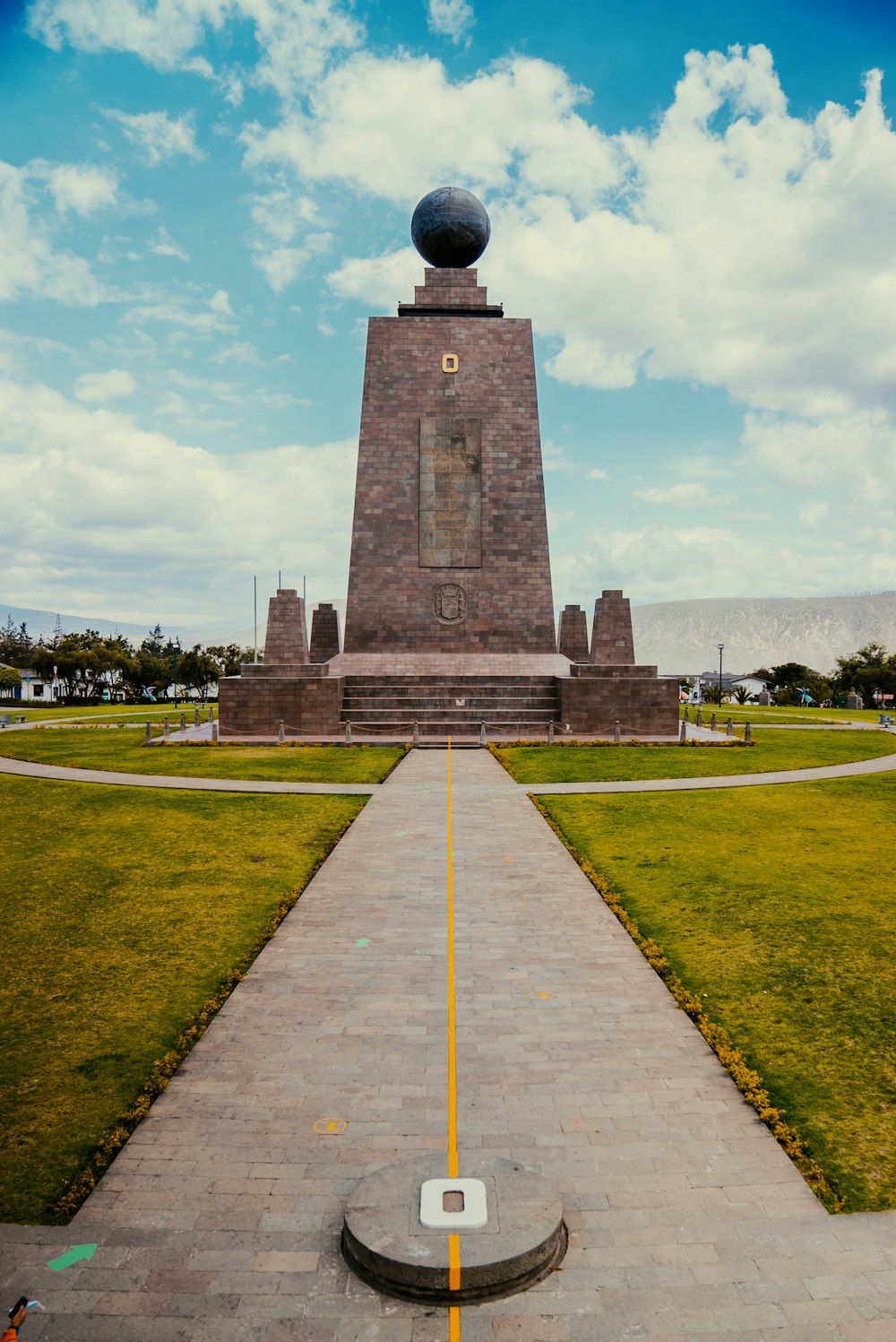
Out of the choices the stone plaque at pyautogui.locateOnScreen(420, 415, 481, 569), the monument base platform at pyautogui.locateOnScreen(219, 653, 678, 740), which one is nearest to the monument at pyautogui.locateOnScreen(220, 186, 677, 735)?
the stone plaque at pyautogui.locateOnScreen(420, 415, 481, 569)

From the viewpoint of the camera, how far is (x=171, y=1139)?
552cm

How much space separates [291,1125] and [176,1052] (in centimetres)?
148

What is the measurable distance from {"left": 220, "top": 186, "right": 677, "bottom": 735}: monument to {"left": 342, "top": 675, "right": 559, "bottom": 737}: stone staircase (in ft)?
1.62

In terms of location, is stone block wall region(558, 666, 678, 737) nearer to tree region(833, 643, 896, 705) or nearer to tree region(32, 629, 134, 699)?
tree region(32, 629, 134, 699)

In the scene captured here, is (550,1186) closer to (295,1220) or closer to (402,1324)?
(402,1324)

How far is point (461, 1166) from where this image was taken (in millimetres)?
5000

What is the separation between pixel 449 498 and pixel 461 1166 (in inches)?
1107

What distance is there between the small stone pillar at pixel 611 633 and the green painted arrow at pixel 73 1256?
23544 millimetres

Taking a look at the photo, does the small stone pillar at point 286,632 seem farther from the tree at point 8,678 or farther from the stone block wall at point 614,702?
the tree at point 8,678

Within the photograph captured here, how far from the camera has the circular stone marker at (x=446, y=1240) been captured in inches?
164

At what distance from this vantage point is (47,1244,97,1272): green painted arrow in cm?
443

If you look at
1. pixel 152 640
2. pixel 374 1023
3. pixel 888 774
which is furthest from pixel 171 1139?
pixel 152 640

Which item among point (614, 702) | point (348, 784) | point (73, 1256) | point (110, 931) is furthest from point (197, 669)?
point (73, 1256)

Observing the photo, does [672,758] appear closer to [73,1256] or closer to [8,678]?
[73,1256]
